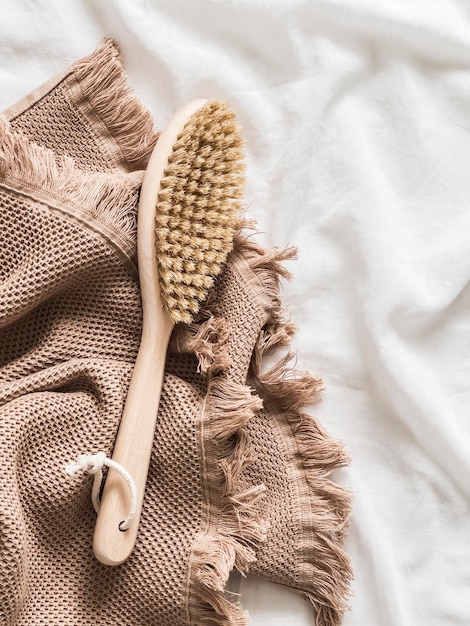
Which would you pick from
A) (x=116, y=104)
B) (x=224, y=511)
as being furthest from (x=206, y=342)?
(x=116, y=104)

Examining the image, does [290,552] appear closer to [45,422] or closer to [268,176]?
[45,422]

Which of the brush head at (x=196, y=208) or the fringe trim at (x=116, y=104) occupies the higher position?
the fringe trim at (x=116, y=104)

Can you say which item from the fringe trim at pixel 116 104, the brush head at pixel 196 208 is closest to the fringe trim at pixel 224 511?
the brush head at pixel 196 208

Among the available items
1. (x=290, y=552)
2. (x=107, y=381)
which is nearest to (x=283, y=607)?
(x=290, y=552)

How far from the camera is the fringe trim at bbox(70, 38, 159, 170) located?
807 mm

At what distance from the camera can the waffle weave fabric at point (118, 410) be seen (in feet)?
2.45

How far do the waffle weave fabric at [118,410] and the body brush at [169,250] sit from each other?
0.08 feet

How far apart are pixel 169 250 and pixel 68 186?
0.13 metres

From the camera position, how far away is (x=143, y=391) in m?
0.76

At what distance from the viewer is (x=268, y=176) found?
0.85 metres

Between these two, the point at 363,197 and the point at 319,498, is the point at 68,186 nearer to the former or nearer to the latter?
the point at 363,197

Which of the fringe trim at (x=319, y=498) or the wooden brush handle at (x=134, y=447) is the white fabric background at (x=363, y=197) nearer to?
the fringe trim at (x=319, y=498)

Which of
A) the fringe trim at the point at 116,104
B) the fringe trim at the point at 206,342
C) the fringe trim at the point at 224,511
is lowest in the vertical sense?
the fringe trim at the point at 224,511

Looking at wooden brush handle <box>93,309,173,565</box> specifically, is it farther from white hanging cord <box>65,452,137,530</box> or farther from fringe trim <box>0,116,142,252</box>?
fringe trim <box>0,116,142,252</box>
